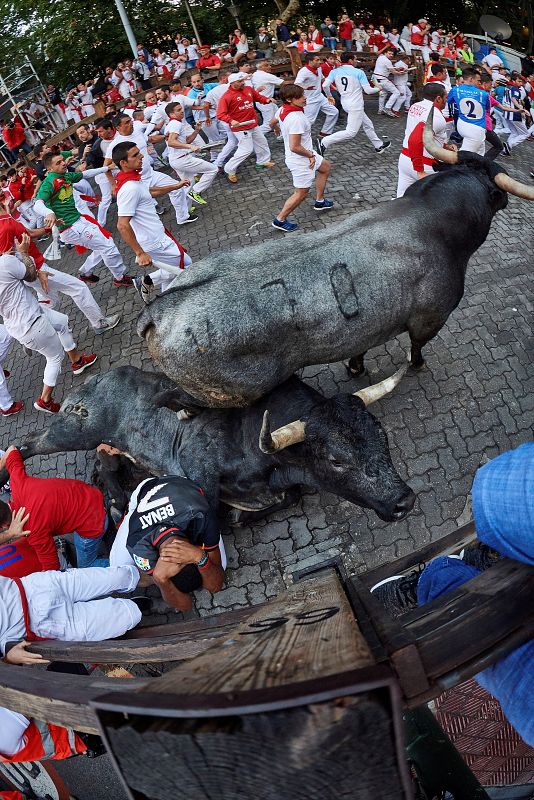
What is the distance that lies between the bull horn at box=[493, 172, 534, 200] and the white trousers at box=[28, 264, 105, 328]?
19.1ft

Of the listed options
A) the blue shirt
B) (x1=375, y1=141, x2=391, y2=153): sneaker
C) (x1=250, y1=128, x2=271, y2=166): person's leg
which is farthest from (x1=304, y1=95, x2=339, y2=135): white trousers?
the blue shirt

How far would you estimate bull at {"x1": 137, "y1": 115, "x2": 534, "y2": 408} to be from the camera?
4.68 m

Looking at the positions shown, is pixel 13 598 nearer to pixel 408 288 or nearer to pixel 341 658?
pixel 341 658

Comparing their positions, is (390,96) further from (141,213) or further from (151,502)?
(151,502)

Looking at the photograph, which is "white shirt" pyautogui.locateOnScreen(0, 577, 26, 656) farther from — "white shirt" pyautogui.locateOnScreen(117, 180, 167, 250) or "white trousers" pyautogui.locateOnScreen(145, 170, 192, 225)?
"white trousers" pyautogui.locateOnScreen(145, 170, 192, 225)

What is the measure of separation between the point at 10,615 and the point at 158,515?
1.22 metres

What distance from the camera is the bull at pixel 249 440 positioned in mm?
4344

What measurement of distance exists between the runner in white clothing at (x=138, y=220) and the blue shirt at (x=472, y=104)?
5610 millimetres

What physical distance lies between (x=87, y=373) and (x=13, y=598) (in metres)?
4.70

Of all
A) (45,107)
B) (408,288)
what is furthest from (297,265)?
(45,107)

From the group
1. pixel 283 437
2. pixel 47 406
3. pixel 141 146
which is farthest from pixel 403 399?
pixel 141 146

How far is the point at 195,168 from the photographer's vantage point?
10688mm

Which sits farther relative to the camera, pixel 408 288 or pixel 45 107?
pixel 45 107

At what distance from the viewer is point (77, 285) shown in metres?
8.03
